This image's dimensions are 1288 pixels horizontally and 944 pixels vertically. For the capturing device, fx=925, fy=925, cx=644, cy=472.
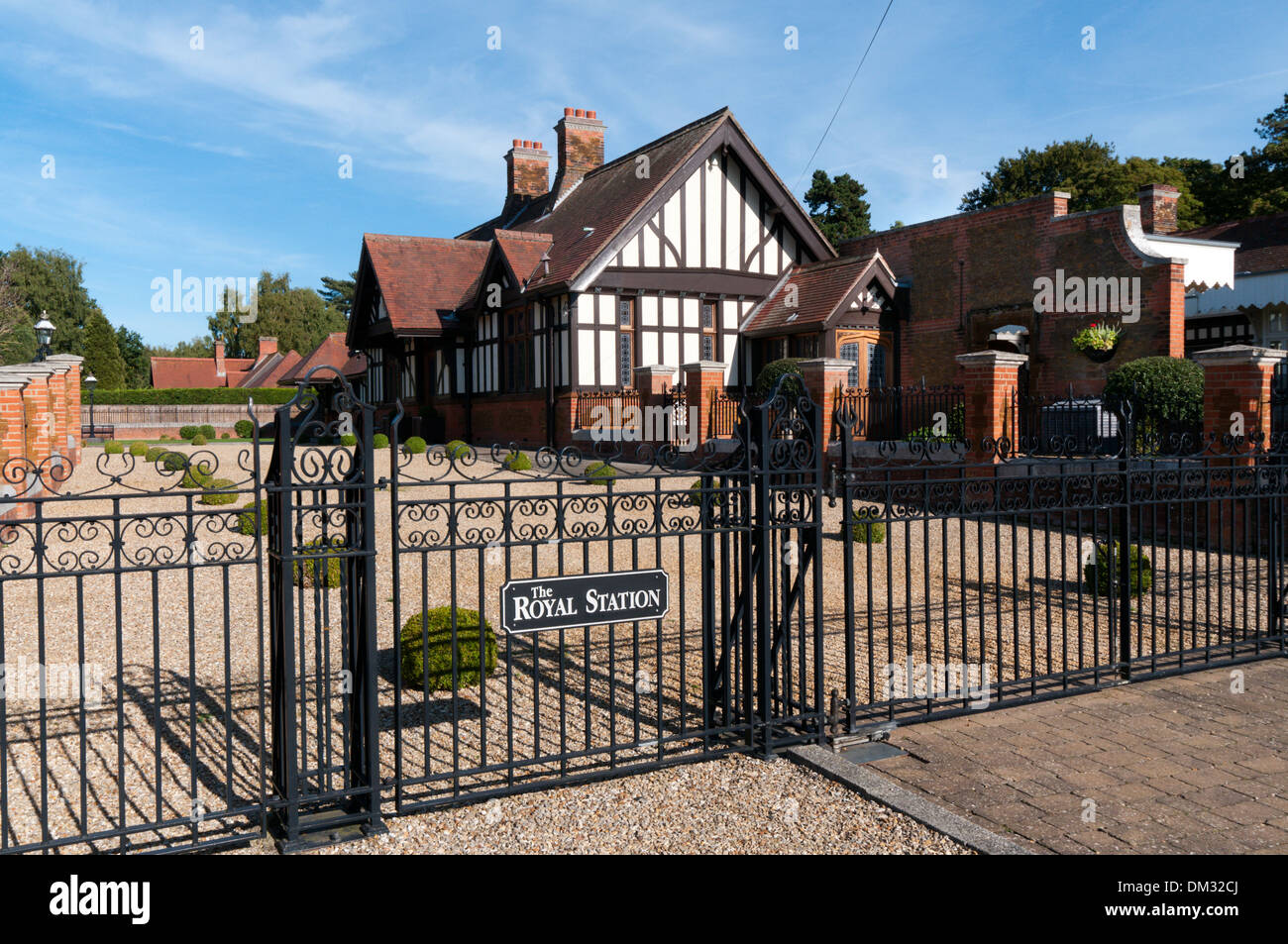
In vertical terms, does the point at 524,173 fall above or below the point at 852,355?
above

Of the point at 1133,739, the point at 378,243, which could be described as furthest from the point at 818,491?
the point at 378,243

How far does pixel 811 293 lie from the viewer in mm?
23281

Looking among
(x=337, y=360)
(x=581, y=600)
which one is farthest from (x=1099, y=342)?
(x=337, y=360)

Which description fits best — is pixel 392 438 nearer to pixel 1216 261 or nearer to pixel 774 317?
pixel 774 317

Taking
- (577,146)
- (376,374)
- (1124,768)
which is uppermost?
(577,146)

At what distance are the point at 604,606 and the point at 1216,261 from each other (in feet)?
69.0

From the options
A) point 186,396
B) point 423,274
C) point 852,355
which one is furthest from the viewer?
point 186,396

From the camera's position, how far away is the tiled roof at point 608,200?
2209 centimetres

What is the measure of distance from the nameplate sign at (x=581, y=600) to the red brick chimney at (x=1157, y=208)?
68.7 ft

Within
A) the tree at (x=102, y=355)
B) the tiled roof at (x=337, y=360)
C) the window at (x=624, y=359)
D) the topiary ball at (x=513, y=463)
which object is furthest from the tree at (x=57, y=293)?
the topiary ball at (x=513, y=463)

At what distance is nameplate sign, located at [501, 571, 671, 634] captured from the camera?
15.1ft

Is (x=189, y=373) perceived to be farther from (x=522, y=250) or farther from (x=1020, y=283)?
(x=1020, y=283)

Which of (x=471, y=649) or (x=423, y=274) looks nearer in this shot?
(x=471, y=649)

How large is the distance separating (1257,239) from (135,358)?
266 ft
